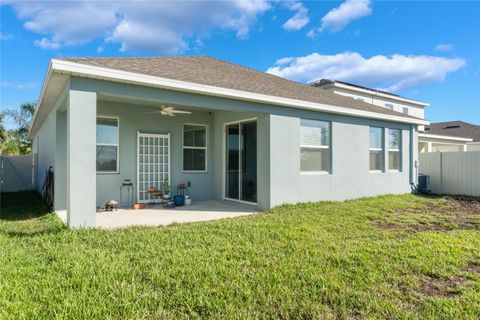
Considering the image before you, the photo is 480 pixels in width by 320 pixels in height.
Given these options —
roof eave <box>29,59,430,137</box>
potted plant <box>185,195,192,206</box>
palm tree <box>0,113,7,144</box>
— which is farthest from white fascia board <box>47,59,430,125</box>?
palm tree <box>0,113,7,144</box>

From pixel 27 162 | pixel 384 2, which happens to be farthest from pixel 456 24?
pixel 27 162

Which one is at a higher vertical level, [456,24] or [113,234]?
[456,24]

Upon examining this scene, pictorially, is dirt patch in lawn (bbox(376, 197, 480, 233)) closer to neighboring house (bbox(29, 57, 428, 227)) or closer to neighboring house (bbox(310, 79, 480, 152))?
neighboring house (bbox(29, 57, 428, 227))

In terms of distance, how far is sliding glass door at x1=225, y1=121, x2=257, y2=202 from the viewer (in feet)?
31.0

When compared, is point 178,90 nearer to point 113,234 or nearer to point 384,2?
point 113,234

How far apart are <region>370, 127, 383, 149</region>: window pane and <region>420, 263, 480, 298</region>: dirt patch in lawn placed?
8060 mm

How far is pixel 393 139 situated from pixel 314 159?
4729 mm

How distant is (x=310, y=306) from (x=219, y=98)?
5.70m

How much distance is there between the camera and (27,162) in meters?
16.3

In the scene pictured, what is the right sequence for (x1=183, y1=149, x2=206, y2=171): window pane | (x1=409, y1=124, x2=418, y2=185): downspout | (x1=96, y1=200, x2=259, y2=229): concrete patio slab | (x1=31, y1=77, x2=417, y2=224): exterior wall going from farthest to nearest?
(x1=409, y1=124, x2=418, y2=185): downspout
(x1=183, y1=149, x2=206, y2=171): window pane
(x1=31, y1=77, x2=417, y2=224): exterior wall
(x1=96, y1=200, x2=259, y2=229): concrete patio slab

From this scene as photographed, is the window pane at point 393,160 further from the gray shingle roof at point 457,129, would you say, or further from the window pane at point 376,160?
the gray shingle roof at point 457,129

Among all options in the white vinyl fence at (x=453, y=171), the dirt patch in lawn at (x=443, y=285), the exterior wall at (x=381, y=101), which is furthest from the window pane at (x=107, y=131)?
the exterior wall at (x=381, y=101)

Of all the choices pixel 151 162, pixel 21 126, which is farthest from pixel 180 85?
pixel 21 126

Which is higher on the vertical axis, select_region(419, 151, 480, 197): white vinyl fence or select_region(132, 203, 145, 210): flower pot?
select_region(419, 151, 480, 197): white vinyl fence
